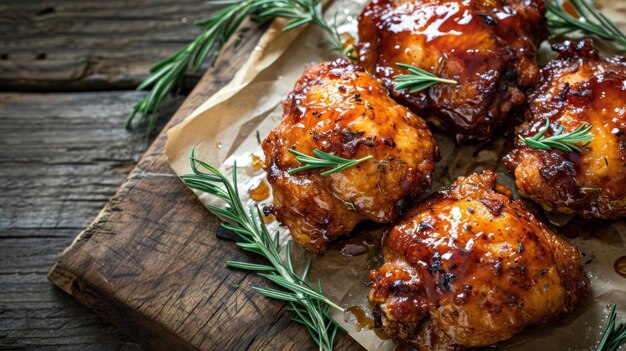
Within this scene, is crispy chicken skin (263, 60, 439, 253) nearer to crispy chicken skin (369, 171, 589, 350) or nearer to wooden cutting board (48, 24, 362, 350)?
crispy chicken skin (369, 171, 589, 350)

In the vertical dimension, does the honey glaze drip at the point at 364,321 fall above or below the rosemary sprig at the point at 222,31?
below

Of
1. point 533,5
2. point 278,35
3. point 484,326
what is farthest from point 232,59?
point 484,326

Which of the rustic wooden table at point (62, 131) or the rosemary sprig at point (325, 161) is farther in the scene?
the rustic wooden table at point (62, 131)

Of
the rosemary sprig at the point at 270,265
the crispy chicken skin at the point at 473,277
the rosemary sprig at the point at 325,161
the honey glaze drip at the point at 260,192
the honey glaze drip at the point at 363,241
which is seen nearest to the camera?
the crispy chicken skin at the point at 473,277

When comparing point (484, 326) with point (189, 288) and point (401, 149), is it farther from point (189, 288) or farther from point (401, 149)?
point (189, 288)

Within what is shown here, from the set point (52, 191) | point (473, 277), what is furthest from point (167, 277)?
point (473, 277)

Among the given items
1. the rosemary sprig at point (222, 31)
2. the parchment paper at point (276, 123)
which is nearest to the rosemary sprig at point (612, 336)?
the parchment paper at point (276, 123)

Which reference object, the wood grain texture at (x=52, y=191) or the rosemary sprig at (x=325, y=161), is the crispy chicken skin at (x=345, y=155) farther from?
the wood grain texture at (x=52, y=191)
